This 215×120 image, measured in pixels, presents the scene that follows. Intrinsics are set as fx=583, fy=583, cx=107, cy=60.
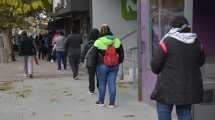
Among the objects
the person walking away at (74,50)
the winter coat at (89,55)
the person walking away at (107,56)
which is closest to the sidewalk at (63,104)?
the person walking away at (107,56)

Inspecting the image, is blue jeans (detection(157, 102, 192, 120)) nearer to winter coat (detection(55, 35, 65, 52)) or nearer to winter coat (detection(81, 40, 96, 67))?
winter coat (detection(81, 40, 96, 67))

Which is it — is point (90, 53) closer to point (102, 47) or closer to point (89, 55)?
point (89, 55)

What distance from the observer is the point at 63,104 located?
479 inches

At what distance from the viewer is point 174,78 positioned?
20.8 feet

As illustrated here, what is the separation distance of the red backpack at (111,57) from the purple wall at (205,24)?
1626mm

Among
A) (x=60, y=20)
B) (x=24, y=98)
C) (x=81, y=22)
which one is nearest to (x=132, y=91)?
(x=24, y=98)

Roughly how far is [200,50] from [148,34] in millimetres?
4826

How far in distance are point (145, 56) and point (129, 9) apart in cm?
824

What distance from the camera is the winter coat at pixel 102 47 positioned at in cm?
1084

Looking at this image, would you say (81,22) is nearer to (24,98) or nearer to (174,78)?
(24,98)

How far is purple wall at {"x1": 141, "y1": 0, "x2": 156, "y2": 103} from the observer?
11.3 metres

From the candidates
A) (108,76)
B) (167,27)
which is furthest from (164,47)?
(108,76)

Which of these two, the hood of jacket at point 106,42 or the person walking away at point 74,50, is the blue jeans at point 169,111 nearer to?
the hood of jacket at point 106,42

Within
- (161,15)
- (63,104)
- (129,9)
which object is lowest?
(63,104)
